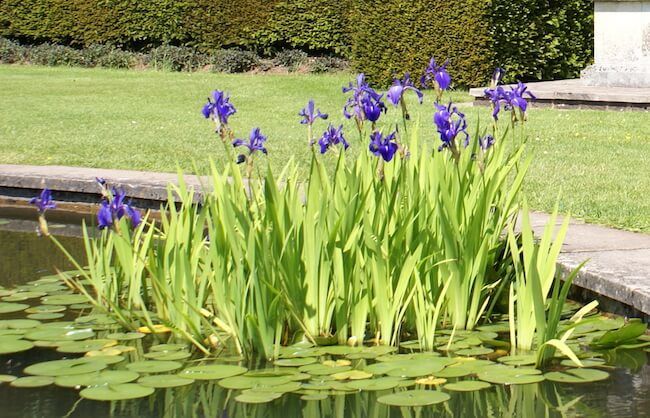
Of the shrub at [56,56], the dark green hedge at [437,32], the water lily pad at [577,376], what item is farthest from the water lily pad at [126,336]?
the shrub at [56,56]

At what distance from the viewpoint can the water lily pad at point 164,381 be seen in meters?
3.49

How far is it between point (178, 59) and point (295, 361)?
14908 mm

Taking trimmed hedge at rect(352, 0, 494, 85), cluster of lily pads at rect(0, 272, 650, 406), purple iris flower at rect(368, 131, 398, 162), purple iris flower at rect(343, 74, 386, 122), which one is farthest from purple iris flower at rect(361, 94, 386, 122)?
trimmed hedge at rect(352, 0, 494, 85)

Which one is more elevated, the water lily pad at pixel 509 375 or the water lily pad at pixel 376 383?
the water lily pad at pixel 376 383

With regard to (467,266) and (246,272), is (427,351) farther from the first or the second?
(246,272)

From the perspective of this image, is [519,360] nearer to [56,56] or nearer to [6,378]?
[6,378]

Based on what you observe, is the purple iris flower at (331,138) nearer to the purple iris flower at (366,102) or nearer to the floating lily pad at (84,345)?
the purple iris flower at (366,102)

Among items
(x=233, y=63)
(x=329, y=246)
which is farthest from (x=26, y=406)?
(x=233, y=63)

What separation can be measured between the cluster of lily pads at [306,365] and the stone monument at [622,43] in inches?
352

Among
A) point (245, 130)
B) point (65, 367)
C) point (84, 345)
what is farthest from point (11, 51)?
point (65, 367)

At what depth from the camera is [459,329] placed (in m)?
4.09

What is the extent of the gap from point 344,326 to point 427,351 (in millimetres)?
288

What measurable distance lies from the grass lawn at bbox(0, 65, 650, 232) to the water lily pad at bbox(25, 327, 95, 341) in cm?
75

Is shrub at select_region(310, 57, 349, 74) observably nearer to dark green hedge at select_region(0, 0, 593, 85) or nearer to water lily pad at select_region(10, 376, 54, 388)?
dark green hedge at select_region(0, 0, 593, 85)
